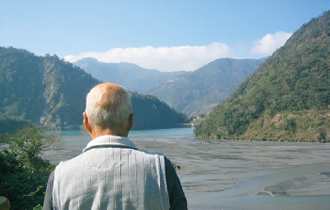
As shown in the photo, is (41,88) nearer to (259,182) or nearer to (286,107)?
(286,107)

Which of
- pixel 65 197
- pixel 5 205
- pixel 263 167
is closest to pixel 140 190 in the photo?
pixel 65 197

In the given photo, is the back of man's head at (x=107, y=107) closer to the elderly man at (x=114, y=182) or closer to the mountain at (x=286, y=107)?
the elderly man at (x=114, y=182)

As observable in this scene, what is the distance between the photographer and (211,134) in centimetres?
5894

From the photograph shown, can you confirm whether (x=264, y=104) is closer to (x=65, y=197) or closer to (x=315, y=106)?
(x=315, y=106)

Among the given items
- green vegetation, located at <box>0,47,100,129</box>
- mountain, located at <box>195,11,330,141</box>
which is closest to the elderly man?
mountain, located at <box>195,11,330,141</box>

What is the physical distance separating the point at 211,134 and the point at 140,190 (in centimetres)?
5873

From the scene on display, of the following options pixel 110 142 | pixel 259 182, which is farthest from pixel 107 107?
pixel 259 182

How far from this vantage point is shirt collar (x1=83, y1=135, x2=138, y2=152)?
140cm

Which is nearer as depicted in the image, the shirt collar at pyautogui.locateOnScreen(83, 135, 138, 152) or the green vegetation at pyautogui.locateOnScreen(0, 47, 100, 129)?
the shirt collar at pyautogui.locateOnScreen(83, 135, 138, 152)

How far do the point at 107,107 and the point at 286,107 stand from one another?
168ft

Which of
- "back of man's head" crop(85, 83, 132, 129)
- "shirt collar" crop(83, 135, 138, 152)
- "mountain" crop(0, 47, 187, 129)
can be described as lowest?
"shirt collar" crop(83, 135, 138, 152)

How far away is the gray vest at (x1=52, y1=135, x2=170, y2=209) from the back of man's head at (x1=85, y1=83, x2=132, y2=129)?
0.19 meters

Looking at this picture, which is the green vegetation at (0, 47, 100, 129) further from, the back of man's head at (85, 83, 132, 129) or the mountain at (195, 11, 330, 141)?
the back of man's head at (85, 83, 132, 129)

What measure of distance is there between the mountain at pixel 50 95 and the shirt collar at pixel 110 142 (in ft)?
334
